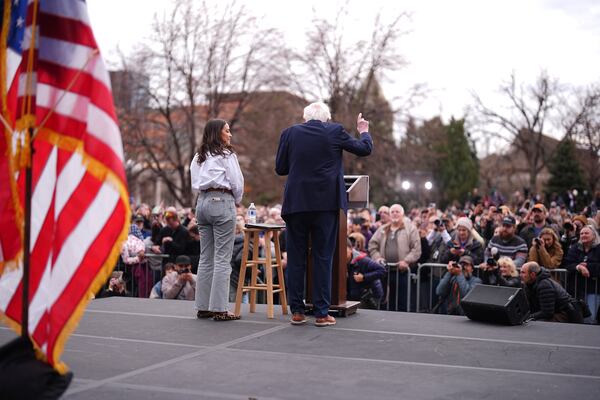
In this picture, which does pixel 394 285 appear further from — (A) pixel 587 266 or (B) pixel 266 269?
(B) pixel 266 269

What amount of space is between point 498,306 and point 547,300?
2.01 metres

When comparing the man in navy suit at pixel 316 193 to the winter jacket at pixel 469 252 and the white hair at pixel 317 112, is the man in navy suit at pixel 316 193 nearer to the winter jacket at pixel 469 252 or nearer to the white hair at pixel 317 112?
the white hair at pixel 317 112

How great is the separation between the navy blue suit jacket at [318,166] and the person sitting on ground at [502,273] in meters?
3.57

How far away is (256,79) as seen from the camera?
32094 millimetres

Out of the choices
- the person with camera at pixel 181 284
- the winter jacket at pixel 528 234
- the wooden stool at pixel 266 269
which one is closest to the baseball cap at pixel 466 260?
the winter jacket at pixel 528 234

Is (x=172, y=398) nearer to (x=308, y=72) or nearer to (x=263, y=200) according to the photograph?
(x=308, y=72)

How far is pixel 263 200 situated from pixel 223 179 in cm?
4170

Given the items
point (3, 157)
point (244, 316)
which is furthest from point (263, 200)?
point (3, 157)

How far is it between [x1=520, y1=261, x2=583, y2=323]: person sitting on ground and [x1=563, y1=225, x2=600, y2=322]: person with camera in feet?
5.17

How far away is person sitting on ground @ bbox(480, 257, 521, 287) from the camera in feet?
31.3

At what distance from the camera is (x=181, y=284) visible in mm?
10453

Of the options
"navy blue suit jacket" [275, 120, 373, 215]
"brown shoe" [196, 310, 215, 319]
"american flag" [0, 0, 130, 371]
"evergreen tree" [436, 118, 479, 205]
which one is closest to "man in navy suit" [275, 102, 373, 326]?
"navy blue suit jacket" [275, 120, 373, 215]

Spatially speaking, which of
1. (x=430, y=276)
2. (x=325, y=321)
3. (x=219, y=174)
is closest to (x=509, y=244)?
(x=430, y=276)

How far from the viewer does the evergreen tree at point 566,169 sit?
165ft
